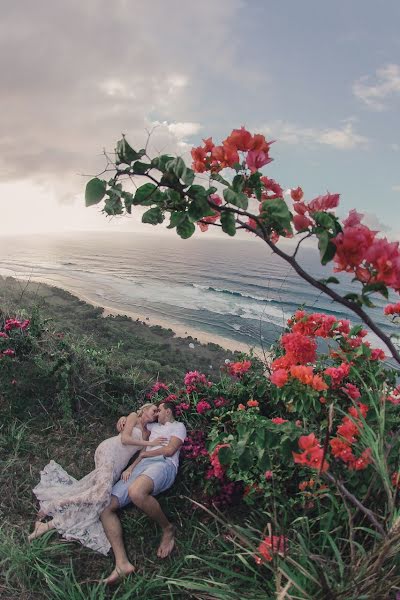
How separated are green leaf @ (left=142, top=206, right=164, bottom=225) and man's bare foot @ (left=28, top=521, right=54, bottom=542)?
2688 mm

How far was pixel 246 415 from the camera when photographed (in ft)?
10.2

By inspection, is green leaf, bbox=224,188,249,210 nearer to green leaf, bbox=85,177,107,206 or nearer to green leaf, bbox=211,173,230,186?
green leaf, bbox=211,173,230,186

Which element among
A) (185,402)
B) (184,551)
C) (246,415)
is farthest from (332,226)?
(185,402)

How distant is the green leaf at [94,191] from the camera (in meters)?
1.57

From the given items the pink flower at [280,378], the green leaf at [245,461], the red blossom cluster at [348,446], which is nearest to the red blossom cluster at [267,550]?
the green leaf at [245,461]

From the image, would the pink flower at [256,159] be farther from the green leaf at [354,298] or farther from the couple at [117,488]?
the couple at [117,488]

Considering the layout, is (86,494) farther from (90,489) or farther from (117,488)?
(117,488)

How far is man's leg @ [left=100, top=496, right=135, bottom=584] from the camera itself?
2953 mm

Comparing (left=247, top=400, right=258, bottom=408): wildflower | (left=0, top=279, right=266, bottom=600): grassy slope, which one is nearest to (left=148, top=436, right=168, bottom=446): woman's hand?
(left=0, top=279, right=266, bottom=600): grassy slope

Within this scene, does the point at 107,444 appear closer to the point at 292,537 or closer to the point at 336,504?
the point at 292,537

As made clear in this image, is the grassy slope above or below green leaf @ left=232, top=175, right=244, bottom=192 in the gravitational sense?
below

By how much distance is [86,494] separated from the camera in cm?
335

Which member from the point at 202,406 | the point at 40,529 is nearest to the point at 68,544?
the point at 40,529

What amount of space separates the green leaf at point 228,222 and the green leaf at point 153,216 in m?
0.24
